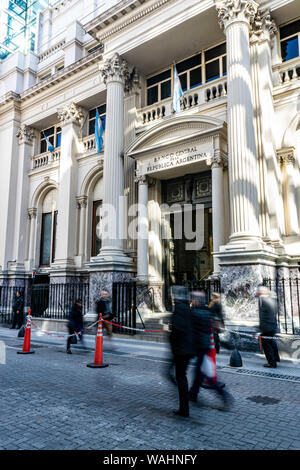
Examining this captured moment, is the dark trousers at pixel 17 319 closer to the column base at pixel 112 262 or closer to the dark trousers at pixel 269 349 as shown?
the column base at pixel 112 262

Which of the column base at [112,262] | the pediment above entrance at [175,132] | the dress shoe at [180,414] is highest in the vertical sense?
the pediment above entrance at [175,132]

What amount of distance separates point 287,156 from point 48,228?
1409 centimetres

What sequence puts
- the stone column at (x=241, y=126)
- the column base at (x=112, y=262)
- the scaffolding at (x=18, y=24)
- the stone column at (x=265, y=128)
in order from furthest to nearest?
the scaffolding at (x=18, y=24), the column base at (x=112, y=262), the stone column at (x=265, y=128), the stone column at (x=241, y=126)

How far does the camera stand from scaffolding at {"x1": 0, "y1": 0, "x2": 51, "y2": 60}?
82.5ft

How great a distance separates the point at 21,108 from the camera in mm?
22297

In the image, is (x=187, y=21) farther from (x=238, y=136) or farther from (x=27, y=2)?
(x=27, y=2)

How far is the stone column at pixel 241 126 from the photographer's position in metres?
10.7

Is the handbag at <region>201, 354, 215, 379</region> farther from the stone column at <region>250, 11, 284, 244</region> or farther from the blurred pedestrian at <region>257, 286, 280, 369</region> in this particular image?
the stone column at <region>250, 11, 284, 244</region>

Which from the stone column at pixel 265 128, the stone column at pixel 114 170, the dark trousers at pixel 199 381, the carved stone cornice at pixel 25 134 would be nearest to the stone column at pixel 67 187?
the carved stone cornice at pixel 25 134

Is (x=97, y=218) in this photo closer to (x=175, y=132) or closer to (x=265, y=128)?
(x=175, y=132)

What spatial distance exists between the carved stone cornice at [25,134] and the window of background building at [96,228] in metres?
7.07

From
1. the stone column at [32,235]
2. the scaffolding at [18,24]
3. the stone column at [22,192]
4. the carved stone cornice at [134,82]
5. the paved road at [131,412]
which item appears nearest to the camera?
the paved road at [131,412]
